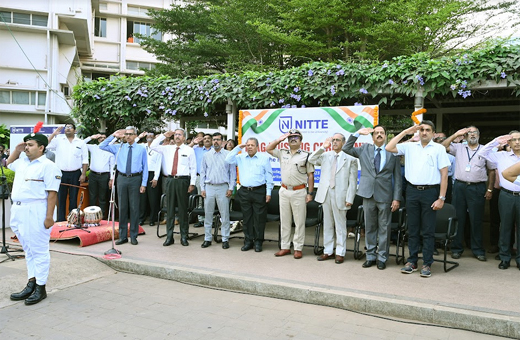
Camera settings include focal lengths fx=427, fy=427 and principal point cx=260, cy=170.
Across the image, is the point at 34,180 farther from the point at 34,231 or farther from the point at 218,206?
the point at 218,206

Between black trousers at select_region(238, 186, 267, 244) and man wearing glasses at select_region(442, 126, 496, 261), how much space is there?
10.3 feet

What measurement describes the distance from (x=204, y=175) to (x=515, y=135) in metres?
4.92

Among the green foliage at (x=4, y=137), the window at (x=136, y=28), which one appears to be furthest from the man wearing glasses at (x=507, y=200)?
the window at (x=136, y=28)

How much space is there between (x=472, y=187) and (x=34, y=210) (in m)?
6.23

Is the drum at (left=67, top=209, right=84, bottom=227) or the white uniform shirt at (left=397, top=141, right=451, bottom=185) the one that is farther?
the drum at (left=67, top=209, right=84, bottom=227)

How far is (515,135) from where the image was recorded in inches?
232

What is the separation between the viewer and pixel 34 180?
16.1ft

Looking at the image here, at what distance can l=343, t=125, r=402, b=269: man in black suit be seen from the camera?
20.1 ft

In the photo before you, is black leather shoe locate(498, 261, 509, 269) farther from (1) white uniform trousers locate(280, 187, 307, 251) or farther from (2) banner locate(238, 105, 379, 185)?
(1) white uniform trousers locate(280, 187, 307, 251)

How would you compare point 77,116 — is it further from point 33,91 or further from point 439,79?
point 33,91

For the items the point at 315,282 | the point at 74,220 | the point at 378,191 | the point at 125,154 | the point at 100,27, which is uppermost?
the point at 100,27

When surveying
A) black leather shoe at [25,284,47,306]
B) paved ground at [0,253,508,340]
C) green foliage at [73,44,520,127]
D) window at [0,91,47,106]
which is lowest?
paved ground at [0,253,508,340]

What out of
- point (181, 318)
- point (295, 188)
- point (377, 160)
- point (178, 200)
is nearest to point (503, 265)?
point (377, 160)

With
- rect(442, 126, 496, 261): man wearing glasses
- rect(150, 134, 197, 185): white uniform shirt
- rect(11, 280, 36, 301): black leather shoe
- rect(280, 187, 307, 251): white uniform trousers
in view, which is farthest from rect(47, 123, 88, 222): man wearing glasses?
rect(442, 126, 496, 261): man wearing glasses
